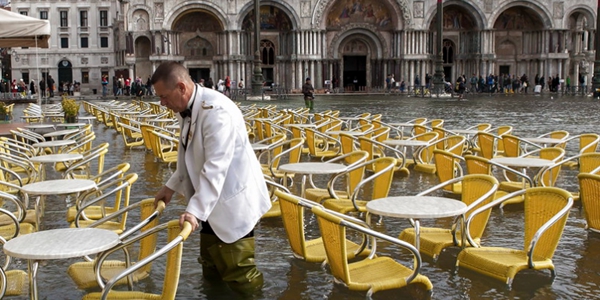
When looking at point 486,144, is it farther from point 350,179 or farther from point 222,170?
point 222,170

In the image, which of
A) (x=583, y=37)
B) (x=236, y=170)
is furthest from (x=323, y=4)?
(x=236, y=170)

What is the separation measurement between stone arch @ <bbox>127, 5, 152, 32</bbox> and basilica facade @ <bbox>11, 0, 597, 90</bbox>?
7cm

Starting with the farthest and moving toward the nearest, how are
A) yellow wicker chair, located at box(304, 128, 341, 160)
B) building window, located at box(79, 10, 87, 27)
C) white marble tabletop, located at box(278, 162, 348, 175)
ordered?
1. building window, located at box(79, 10, 87, 27)
2. yellow wicker chair, located at box(304, 128, 341, 160)
3. white marble tabletop, located at box(278, 162, 348, 175)

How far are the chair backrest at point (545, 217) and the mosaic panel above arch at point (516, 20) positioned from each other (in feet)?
149

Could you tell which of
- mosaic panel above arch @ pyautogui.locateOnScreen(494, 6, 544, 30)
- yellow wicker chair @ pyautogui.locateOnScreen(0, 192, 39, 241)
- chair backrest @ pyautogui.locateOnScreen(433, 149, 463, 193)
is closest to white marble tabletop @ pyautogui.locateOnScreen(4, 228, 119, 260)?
yellow wicker chair @ pyautogui.locateOnScreen(0, 192, 39, 241)

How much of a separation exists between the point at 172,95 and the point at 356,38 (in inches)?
1719

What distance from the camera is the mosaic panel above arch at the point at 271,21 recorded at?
45.1 m

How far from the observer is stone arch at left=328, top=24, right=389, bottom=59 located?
151 ft

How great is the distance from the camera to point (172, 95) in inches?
150

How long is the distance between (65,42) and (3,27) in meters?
53.5

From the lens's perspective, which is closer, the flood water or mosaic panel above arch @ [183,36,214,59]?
the flood water

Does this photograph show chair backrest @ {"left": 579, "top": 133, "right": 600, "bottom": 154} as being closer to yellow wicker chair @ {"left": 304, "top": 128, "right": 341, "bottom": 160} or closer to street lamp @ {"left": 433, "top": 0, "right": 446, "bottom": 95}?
yellow wicker chair @ {"left": 304, "top": 128, "right": 341, "bottom": 160}

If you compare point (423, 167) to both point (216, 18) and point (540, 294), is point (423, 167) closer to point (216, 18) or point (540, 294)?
point (540, 294)

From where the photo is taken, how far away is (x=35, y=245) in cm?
385
